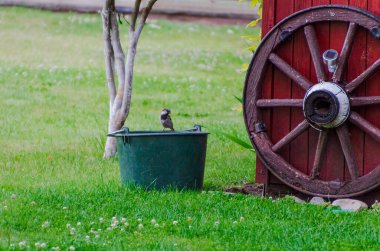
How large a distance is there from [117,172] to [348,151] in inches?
88.6

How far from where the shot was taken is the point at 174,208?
255 inches

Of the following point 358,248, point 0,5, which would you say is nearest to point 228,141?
point 358,248

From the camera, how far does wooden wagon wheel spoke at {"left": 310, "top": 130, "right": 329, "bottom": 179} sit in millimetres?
6961

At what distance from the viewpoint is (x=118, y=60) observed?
8695 mm

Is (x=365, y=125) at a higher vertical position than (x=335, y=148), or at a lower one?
higher

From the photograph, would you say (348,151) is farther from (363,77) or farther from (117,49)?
(117,49)

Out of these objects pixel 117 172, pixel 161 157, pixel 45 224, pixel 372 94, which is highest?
pixel 372 94

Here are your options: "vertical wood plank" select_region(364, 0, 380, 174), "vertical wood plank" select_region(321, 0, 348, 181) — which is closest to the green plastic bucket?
"vertical wood plank" select_region(321, 0, 348, 181)

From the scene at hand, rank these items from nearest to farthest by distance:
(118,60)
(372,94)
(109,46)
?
(372,94) < (118,60) < (109,46)

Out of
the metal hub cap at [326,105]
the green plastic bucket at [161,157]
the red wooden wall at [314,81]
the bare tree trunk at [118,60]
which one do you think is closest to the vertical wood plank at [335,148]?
the red wooden wall at [314,81]

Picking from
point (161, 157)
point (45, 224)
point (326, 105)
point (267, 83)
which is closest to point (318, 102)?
point (326, 105)

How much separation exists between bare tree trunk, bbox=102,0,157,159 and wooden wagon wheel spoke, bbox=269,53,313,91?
164 cm

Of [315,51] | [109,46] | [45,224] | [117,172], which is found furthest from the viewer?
[109,46]

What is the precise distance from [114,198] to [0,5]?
1771 cm
